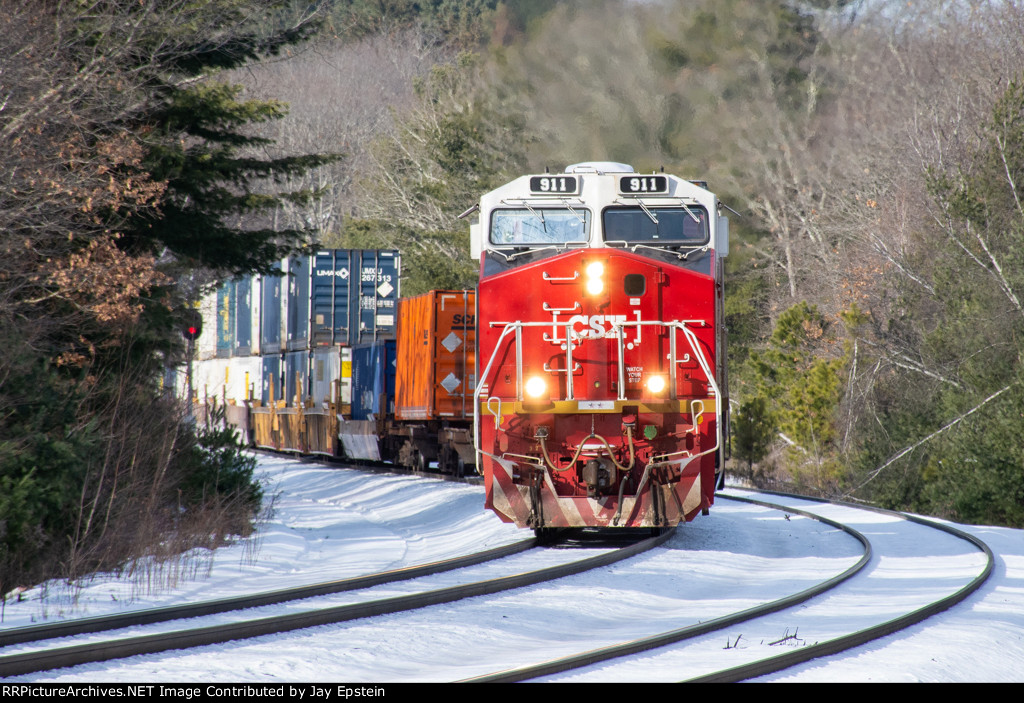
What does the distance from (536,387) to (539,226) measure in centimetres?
174

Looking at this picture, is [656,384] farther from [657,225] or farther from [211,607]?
[211,607]

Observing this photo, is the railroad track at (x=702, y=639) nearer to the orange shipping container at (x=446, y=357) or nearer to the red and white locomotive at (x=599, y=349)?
the red and white locomotive at (x=599, y=349)

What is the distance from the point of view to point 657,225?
11500 millimetres

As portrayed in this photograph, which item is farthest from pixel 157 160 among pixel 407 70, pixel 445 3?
pixel 445 3

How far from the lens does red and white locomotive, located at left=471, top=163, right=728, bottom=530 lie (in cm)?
1099

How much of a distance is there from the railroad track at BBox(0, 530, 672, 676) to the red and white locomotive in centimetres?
98

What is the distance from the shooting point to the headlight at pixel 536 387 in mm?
11195

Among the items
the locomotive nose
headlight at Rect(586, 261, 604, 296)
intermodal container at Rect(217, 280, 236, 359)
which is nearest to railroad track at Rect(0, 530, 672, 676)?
the locomotive nose

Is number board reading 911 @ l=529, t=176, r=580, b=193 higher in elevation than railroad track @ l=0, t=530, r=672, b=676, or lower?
higher

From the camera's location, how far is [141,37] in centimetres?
1283

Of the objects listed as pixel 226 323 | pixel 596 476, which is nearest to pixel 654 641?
pixel 596 476

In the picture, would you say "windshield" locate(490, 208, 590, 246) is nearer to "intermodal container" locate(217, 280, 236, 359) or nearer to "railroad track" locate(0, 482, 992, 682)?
"railroad track" locate(0, 482, 992, 682)

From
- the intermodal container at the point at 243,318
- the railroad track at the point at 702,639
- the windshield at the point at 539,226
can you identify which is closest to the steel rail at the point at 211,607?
the railroad track at the point at 702,639
